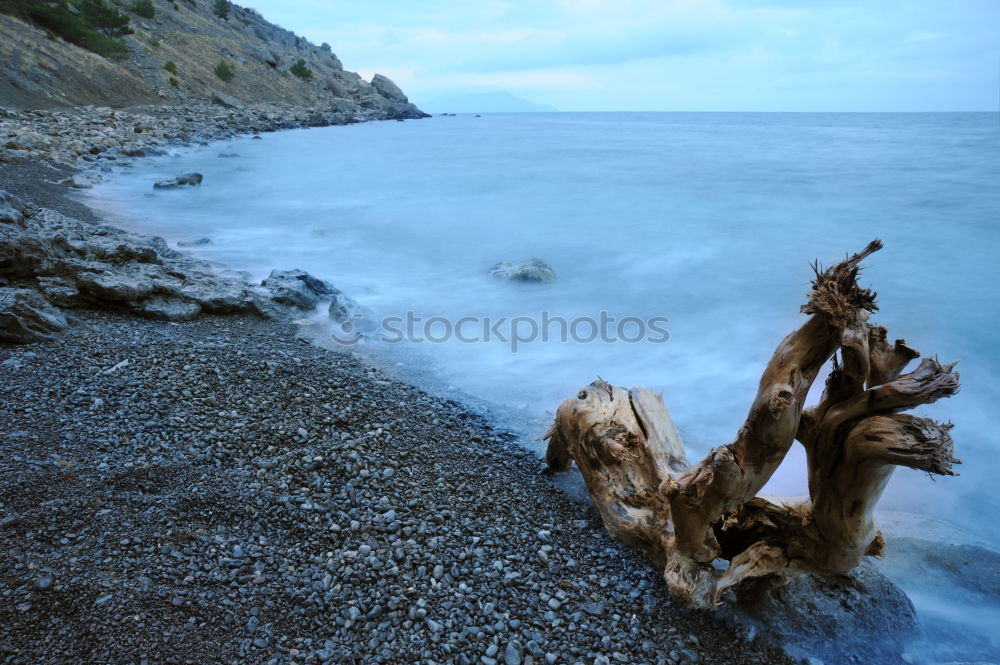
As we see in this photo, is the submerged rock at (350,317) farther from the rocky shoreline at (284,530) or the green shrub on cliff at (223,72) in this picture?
the green shrub on cliff at (223,72)

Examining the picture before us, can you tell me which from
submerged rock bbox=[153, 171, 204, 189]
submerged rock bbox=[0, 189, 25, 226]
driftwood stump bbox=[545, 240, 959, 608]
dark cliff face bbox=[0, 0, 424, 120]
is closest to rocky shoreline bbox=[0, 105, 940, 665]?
driftwood stump bbox=[545, 240, 959, 608]

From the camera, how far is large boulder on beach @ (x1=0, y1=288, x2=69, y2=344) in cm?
452

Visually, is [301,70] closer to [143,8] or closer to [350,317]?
[143,8]

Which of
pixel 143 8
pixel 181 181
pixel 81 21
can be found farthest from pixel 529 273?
pixel 143 8

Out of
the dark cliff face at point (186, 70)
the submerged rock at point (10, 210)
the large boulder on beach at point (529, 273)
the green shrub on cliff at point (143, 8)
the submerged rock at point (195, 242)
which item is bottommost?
the large boulder on beach at point (529, 273)

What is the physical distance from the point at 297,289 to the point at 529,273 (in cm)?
353

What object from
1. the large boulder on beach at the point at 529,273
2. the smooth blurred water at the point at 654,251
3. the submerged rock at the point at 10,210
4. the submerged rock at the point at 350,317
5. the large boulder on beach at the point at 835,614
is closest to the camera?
the large boulder on beach at the point at 835,614

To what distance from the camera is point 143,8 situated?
45500 millimetres

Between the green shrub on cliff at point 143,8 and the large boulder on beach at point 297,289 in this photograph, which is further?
the green shrub on cliff at point 143,8

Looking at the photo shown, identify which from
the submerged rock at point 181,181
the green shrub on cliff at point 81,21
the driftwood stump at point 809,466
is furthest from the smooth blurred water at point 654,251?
the green shrub on cliff at point 81,21

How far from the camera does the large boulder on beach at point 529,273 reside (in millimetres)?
9156

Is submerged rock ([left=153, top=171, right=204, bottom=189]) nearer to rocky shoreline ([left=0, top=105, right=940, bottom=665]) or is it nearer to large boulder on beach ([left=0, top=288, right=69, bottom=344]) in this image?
rocky shoreline ([left=0, top=105, right=940, bottom=665])

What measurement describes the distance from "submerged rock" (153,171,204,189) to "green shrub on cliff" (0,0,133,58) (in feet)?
70.1

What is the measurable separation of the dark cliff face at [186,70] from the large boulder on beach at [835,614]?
2626 cm
